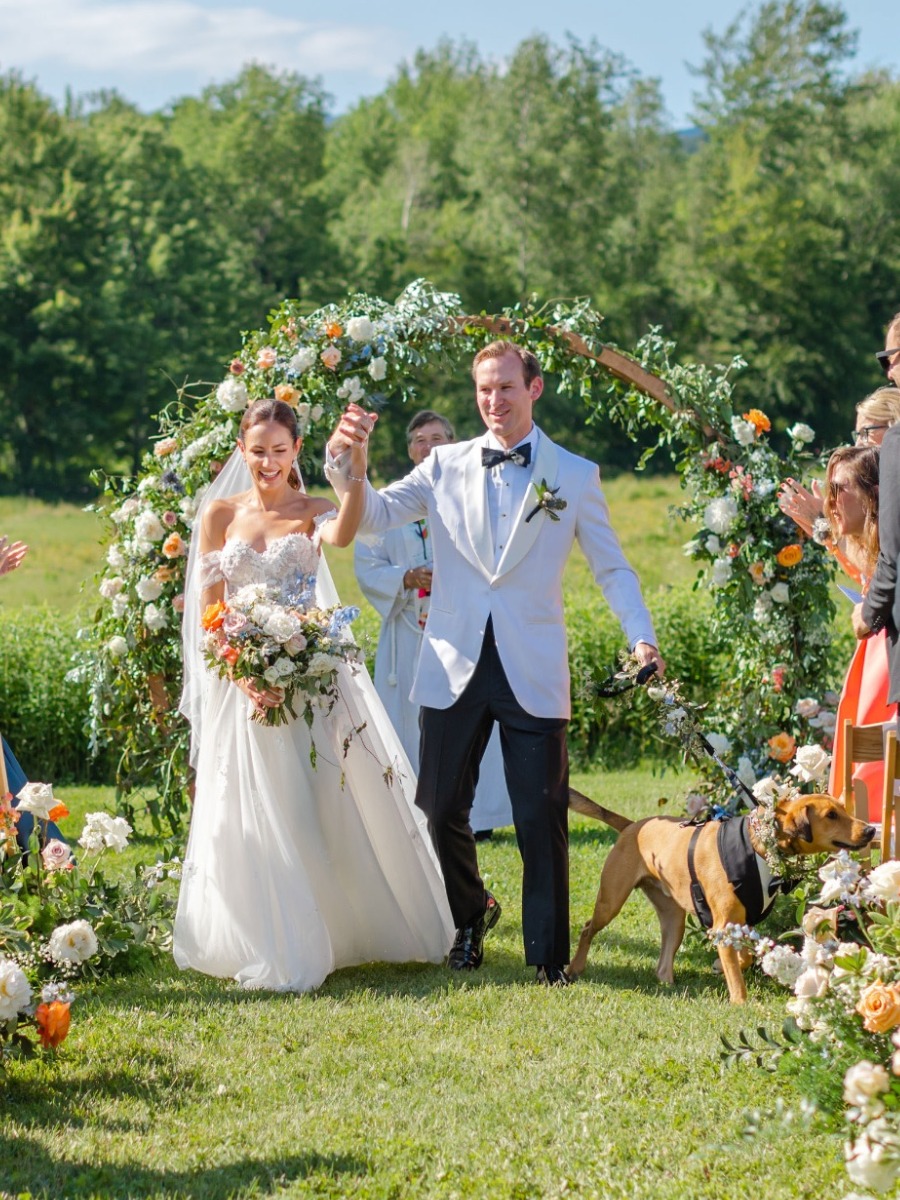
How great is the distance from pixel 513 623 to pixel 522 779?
58cm

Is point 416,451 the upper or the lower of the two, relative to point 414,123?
lower

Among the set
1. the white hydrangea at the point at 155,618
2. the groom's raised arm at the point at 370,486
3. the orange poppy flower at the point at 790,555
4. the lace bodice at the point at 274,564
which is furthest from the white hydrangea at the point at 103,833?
the orange poppy flower at the point at 790,555

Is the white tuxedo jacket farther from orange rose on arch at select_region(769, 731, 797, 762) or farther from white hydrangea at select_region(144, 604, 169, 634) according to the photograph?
white hydrangea at select_region(144, 604, 169, 634)

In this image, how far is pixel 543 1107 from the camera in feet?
13.3

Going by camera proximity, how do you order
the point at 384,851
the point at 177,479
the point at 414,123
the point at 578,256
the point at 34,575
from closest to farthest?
the point at 384,851, the point at 177,479, the point at 34,575, the point at 578,256, the point at 414,123

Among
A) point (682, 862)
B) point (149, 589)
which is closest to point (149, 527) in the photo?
point (149, 589)

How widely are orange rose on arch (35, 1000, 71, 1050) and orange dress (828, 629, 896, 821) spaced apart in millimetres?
2783

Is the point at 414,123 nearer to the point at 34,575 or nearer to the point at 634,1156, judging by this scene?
the point at 34,575

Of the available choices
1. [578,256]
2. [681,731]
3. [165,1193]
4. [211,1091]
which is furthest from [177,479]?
[578,256]

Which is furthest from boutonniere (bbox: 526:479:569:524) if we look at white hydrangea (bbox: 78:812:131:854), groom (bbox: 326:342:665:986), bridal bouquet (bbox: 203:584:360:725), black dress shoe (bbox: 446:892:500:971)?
white hydrangea (bbox: 78:812:131:854)

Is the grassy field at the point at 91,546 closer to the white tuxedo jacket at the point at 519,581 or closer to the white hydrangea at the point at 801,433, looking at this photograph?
the white hydrangea at the point at 801,433

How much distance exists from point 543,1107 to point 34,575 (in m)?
20.7

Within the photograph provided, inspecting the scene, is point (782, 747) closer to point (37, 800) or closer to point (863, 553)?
point (863, 553)

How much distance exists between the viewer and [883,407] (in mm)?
5930
